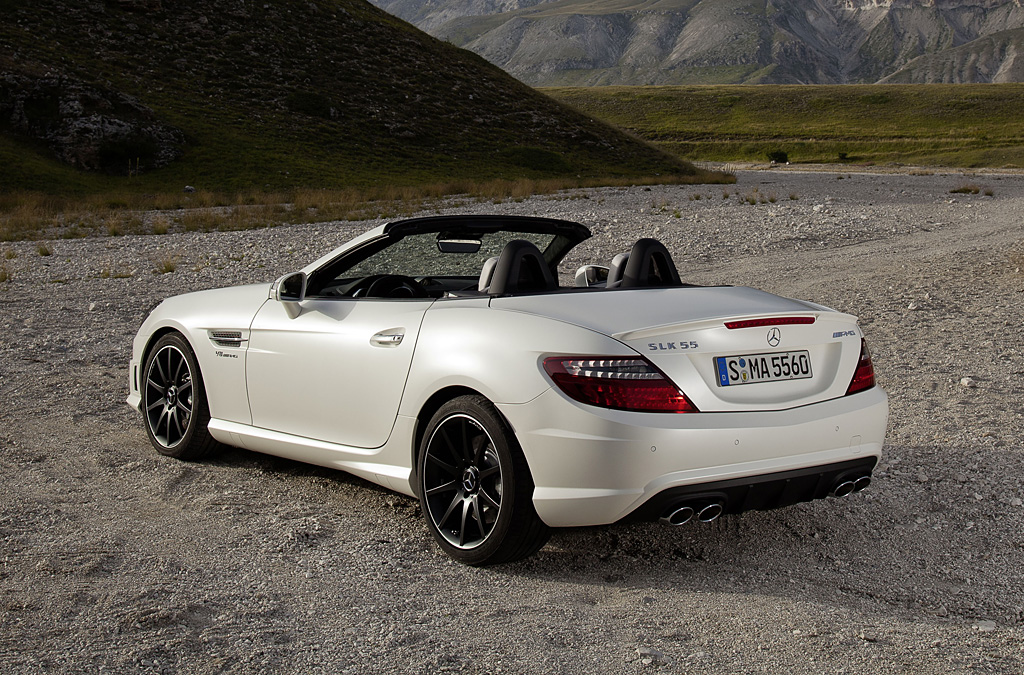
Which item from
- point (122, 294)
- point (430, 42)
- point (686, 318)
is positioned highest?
point (430, 42)

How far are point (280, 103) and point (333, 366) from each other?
146 feet

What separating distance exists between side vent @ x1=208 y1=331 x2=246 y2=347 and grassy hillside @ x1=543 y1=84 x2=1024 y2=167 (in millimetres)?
61733

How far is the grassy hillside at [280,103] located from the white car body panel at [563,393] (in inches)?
1213

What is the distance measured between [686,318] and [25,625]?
103 inches

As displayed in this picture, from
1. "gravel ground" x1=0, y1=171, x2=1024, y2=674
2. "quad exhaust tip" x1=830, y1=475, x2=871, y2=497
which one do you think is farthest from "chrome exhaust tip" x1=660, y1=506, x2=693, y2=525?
"quad exhaust tip" x1=830, y1=475, x2=871, y2=497

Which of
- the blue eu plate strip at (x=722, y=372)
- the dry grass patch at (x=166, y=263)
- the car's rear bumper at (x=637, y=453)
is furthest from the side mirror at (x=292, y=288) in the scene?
the dry grass patch at (x=166, y=263)

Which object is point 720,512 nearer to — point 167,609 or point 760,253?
point 167,609

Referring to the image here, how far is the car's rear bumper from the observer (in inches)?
140

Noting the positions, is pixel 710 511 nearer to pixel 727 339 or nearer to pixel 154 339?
pixel 727 339

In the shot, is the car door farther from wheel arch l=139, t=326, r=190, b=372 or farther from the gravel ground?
wheel arch l=139, t=326, r=190, b=372

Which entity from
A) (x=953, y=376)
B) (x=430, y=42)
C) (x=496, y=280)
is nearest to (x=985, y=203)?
(x=953, y=376)

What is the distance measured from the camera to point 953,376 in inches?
292

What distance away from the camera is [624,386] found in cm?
359

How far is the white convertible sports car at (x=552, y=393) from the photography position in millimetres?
3600
